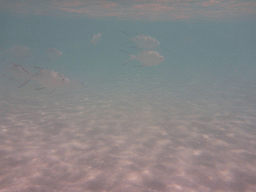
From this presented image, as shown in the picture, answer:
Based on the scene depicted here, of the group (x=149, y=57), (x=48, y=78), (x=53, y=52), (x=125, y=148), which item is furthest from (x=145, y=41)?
(x=53, y=52)

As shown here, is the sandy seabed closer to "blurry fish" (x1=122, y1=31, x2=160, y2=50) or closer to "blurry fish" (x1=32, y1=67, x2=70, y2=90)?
"blurry fish" (x1=32, y1=67, x2=70, y2=90)

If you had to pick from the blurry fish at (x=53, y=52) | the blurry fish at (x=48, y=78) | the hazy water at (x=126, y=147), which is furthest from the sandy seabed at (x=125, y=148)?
the blurry fish at (x=53, y=52)

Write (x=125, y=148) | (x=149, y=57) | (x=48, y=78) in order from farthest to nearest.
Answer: (x=149, y=57)
(x=48, y=78)
(x=125, y=148)

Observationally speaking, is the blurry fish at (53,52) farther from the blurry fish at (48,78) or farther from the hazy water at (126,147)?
the blurry fish at (48,78)

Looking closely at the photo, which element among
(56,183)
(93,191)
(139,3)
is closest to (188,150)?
(93,191)

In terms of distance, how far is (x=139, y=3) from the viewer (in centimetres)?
2320

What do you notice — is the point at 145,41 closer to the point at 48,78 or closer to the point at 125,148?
A: the point at 48,78

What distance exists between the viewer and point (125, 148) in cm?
519

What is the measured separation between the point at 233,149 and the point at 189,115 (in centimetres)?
338

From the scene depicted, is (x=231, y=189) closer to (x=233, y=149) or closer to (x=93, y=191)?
(x=233, y=149)

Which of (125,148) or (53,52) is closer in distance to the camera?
(125,148)

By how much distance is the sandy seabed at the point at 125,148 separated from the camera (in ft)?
11.6

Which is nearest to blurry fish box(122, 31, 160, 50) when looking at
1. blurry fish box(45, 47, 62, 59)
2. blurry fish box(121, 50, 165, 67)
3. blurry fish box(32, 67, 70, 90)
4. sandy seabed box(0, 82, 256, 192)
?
blurry fish box(121, 50, 165, 67)

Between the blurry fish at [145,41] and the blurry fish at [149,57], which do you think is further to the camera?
the blurry fish at [145,41]
